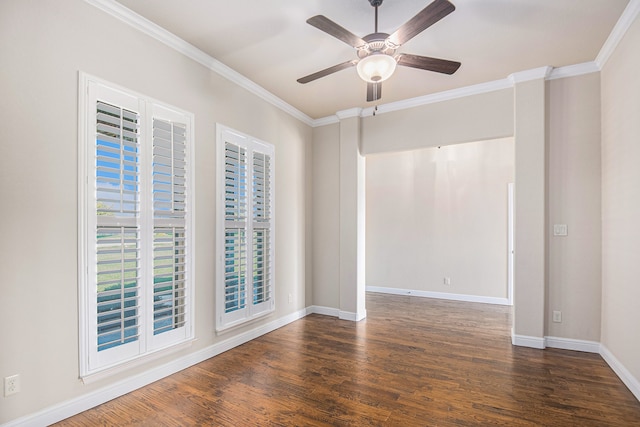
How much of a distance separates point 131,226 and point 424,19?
2.50 metres

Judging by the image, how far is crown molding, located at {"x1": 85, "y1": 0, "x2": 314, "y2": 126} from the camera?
2.42 m

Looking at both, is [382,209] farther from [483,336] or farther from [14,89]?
[14,89]

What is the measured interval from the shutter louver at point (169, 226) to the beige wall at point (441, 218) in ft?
13.2

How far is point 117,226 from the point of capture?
2410mm

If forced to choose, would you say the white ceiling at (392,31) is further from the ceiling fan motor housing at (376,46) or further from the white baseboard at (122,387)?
the white baseboard at (122,387)

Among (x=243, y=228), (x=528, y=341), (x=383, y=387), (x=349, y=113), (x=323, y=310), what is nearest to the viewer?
(x=383, y=387)

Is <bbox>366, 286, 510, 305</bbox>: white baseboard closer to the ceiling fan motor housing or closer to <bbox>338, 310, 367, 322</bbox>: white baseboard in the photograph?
<bbox>338, 310, 367, 322</bbox>: white baseboard

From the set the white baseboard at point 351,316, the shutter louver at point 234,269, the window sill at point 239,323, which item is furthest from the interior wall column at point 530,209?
the shutter louver at point 234,269

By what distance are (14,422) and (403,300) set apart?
510 centimetres

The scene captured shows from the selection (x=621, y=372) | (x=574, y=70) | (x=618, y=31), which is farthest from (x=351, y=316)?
(x=618, y=31)

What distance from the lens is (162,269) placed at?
8.95 feet

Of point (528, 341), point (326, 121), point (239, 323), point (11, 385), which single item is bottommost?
point (528, 341)

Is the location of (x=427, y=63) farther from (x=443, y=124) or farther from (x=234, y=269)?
(x=234, y=269)

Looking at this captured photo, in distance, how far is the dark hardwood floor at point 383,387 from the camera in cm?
219
